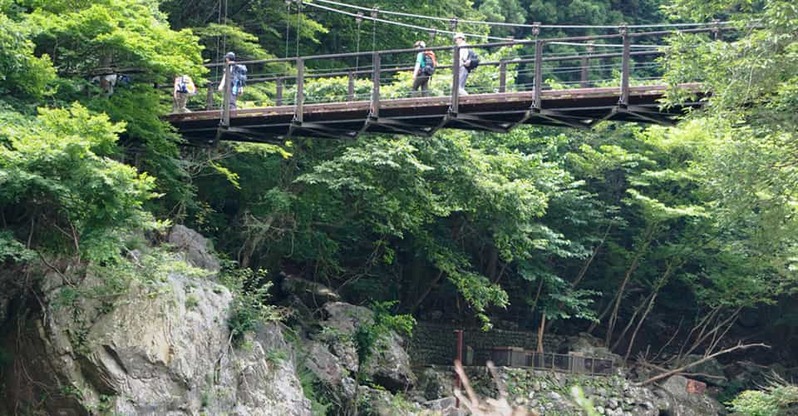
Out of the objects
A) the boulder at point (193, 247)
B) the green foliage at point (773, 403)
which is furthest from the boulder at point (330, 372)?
the green foliage at point (773, 403)

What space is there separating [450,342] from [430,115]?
9023mm

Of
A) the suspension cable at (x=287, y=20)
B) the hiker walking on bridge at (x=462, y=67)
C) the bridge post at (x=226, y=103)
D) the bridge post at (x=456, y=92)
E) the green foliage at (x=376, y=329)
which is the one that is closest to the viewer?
the bridge post at (x=456, y=92)

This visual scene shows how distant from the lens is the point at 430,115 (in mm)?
13555

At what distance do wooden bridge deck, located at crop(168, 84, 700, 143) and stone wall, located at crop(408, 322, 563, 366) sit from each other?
7161 millimetres

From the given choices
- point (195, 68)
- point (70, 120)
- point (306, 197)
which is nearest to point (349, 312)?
point (306, 197)

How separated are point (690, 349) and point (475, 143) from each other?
728 centimetres

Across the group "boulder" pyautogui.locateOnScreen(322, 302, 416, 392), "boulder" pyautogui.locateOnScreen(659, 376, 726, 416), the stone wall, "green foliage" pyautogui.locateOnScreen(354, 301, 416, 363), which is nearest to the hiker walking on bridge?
"green foliage" pyautogui.locateOnScreen(354, 301, 416, 363)

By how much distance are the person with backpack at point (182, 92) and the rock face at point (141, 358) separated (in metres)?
2.63

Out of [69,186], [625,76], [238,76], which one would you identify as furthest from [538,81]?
[69,186]

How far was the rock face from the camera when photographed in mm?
11383

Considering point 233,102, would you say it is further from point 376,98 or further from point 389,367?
point 389,367

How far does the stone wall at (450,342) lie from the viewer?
21047 millimetres

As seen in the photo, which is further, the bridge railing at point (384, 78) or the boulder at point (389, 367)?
the boulder at point (389, 367)

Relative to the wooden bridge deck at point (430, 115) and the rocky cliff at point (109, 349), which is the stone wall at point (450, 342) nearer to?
the wooden bridge deck at point (430, 115)
